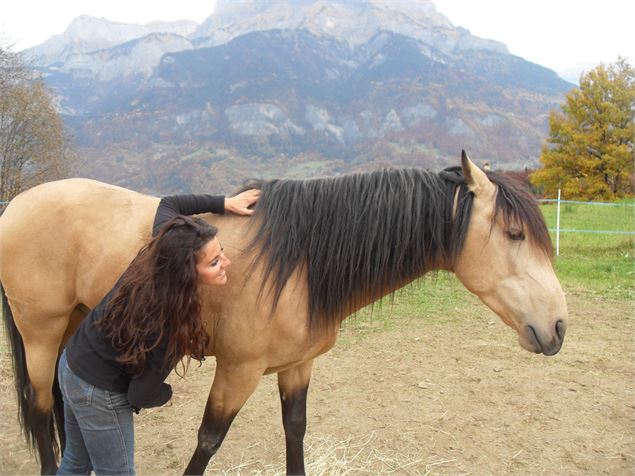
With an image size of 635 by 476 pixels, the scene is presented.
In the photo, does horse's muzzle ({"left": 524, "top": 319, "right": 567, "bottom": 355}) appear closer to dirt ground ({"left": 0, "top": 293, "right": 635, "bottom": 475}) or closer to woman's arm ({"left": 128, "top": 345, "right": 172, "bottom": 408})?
dirt ground ({"left": 0, "top": 293, "right": 635, "bottom": 475})

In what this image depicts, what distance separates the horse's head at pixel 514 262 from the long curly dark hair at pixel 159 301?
1327 mm

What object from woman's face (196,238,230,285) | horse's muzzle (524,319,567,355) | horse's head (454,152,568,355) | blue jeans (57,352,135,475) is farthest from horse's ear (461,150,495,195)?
blue jeans (57,352,135,475)

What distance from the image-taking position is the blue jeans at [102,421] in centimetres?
170

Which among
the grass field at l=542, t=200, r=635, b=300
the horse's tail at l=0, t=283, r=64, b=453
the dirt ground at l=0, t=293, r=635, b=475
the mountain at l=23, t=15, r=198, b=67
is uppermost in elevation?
the mountain at l=23, t=15, r=198, b=67

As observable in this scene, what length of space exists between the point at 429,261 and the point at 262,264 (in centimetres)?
89

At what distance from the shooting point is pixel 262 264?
7.34 ft

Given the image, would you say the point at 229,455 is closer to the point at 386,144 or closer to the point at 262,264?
the point at 262,264

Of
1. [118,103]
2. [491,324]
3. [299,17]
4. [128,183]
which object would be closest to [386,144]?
[128,183]

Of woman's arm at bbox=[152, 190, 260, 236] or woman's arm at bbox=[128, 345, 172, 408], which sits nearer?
woman's arm at bbox=[128, 345, 172, 408]

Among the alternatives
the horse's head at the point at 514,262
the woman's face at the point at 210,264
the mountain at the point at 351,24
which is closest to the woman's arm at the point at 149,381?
the woman's face at the point at 210,264

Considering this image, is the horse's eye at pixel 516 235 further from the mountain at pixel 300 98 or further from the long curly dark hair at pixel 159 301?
the mountain at pixel 300 98

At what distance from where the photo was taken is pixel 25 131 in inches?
782

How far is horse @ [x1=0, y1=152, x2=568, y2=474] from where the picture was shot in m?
2.13

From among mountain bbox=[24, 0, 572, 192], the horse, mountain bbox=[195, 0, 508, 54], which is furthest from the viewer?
mountain bbox=[195, 0, 508, 54]
